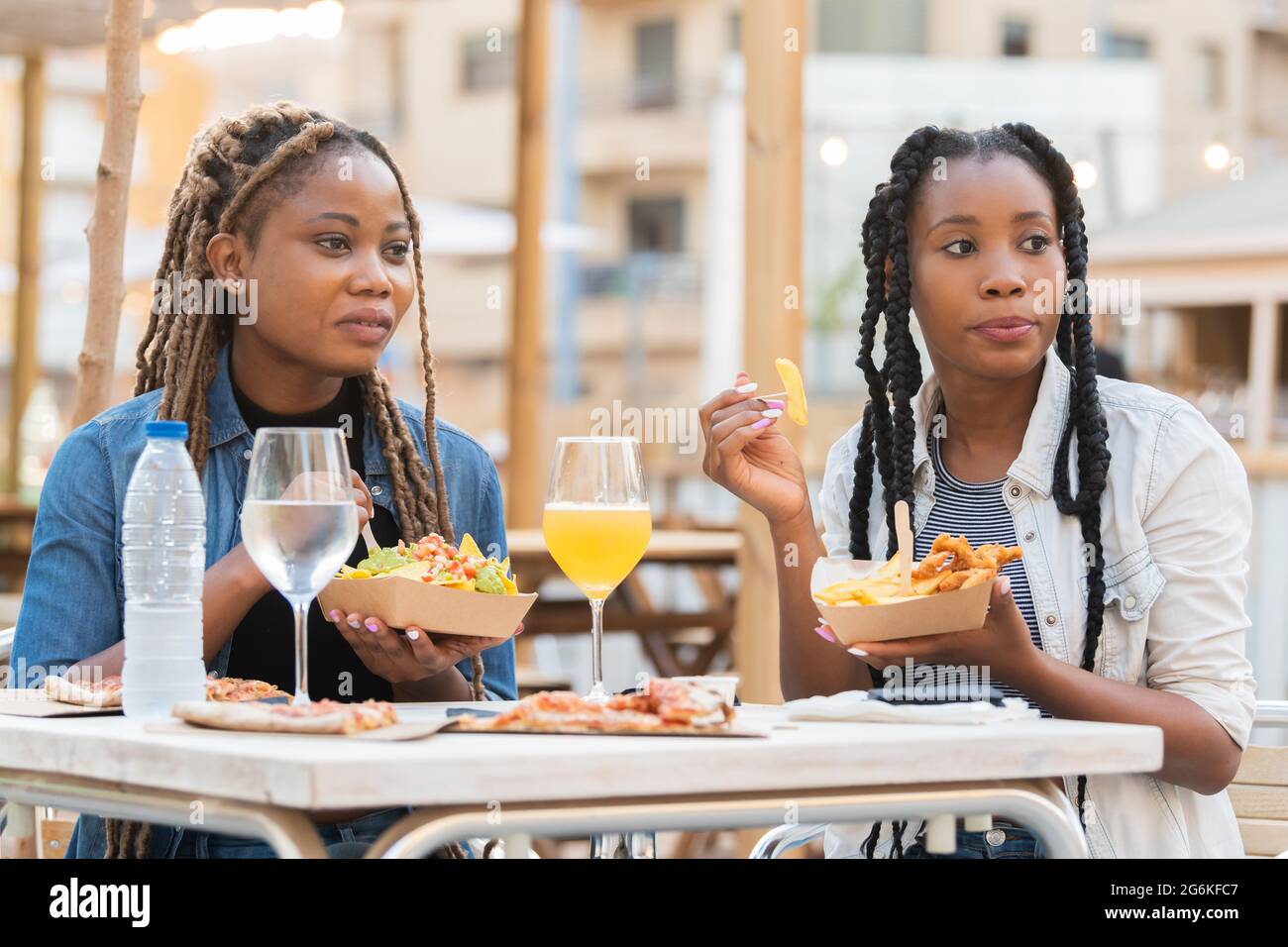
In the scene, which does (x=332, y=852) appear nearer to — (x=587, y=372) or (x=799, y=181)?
(x=799, y=181)

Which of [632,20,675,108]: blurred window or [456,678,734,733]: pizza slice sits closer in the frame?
[456,678,734,733]: pizza slice

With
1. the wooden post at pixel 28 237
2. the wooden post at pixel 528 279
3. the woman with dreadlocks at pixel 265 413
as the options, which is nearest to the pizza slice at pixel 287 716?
the woman with dreadlocks at pixel 265 413

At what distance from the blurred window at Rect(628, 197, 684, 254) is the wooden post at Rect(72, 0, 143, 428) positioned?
23943 mm

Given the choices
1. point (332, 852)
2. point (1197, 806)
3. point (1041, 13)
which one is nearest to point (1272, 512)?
point (1197, 806)

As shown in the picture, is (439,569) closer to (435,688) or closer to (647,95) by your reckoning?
(435,688)

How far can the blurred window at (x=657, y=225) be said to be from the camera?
26.8 m

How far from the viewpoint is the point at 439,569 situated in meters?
1.80

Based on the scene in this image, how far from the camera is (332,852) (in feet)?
6.33

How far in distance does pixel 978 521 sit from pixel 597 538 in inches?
24.2

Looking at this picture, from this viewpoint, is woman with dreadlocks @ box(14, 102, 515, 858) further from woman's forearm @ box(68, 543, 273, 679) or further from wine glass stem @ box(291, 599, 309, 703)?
wine glass stem @ box(291, 599, 309, 703)

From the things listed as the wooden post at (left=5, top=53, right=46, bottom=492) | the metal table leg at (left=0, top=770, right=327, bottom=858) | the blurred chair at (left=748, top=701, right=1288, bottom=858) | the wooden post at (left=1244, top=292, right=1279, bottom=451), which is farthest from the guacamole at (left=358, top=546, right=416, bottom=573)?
the wooden post at (left=5, top=53, right=46, bottom=492)

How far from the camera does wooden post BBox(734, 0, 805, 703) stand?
3906mm

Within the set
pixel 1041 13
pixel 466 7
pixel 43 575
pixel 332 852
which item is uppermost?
pixel 466 7

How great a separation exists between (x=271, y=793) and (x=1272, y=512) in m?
6.12
